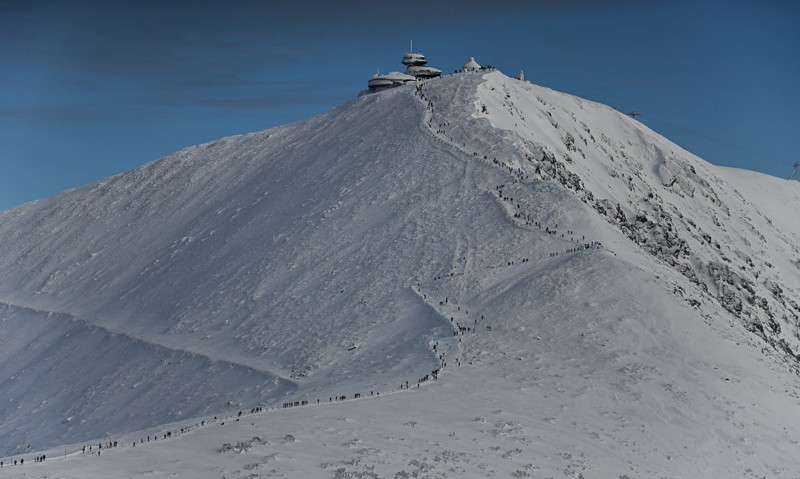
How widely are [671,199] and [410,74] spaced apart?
33.5 m

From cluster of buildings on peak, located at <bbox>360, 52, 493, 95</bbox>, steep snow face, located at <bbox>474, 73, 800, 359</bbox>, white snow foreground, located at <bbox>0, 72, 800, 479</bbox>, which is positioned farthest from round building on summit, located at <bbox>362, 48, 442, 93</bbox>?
steep snow face, located at <bbox>474, 73, 800, 359</bbox>

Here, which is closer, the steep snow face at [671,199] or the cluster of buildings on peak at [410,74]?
the steep snow face at [671,199]

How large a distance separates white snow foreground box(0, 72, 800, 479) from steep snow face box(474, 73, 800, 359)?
0.40m

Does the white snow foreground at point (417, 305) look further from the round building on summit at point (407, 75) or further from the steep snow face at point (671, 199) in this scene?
the round building on summit at point (407, 75)

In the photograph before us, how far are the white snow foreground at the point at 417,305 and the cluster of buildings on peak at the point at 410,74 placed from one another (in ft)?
21.0

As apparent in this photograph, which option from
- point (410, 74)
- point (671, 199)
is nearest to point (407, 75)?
point (410, 74)

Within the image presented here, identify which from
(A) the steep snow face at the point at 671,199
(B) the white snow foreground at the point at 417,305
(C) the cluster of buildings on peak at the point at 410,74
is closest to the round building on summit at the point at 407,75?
(C) the cluster of buildings on peak at the point at 410,74

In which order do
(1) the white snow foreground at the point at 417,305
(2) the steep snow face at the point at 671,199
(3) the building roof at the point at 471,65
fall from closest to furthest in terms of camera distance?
(1) the white snow foreground at the point at 417,305 → (2) the steep snow face at the point at 671,199 → (3) the building roof at the point at 471,65

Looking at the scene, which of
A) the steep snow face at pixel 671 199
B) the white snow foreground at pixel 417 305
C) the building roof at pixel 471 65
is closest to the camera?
the white snow foreground at pixel 417 305

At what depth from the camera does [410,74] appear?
4168 inches

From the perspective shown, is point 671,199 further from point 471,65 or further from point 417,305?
point 417,305

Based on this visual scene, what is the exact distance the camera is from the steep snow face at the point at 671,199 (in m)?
67.8

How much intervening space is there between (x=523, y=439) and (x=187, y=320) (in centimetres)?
3681

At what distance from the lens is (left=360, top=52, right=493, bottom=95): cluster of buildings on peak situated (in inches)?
3957
